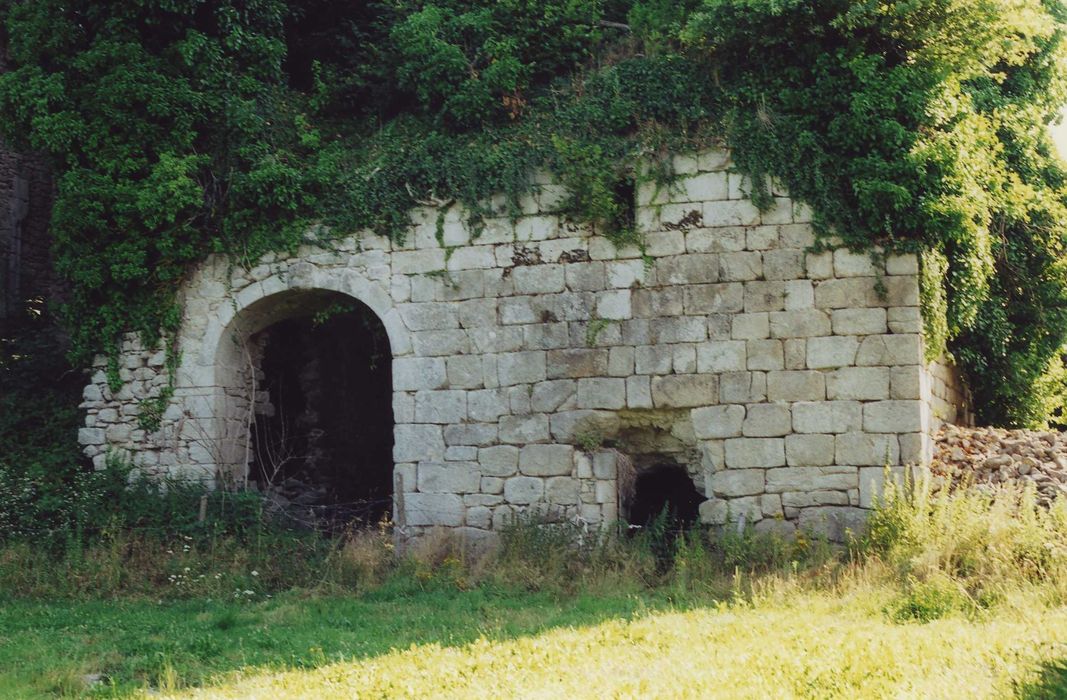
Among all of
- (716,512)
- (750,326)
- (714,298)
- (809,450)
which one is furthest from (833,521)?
(714,298)

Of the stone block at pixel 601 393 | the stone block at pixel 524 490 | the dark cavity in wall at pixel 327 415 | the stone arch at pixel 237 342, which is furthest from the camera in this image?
the dark cavity in wall at pixel 327 415

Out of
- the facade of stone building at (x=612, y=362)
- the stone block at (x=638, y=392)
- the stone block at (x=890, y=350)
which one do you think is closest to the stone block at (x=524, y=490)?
the facade of stone building at (x=612, y=362)

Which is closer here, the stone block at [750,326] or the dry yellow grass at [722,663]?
the dry yellow grass at [722,663]

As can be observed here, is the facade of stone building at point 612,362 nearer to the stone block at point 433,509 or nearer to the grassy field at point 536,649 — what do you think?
the stone block at point 433,509

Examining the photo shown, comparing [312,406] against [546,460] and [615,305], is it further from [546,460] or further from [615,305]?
[615,305]

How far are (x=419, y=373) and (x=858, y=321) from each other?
13.4 feet

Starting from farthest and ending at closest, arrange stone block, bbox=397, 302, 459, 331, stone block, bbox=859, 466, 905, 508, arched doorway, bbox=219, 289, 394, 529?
arched doorway, bbox=219, 289, 394, 529 < stone block, bbox=397, 302, 459, 331 < stone block, bbox=859, 466, 905, 508

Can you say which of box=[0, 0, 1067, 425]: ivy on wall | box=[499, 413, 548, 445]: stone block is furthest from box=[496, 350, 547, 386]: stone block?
box=[0, 0, 1067, 425]: ivy on wall

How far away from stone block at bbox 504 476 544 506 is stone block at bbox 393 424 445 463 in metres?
0.72

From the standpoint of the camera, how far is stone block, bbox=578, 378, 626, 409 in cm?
1000

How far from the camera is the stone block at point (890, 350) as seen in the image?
371 inches

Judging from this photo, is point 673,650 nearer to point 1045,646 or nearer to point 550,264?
point 1045,646

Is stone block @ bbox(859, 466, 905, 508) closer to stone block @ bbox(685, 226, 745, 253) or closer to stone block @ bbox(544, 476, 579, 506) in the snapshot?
stone block @ bbox(685, 226, 745, 253)

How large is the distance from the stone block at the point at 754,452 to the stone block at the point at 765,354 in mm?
647
